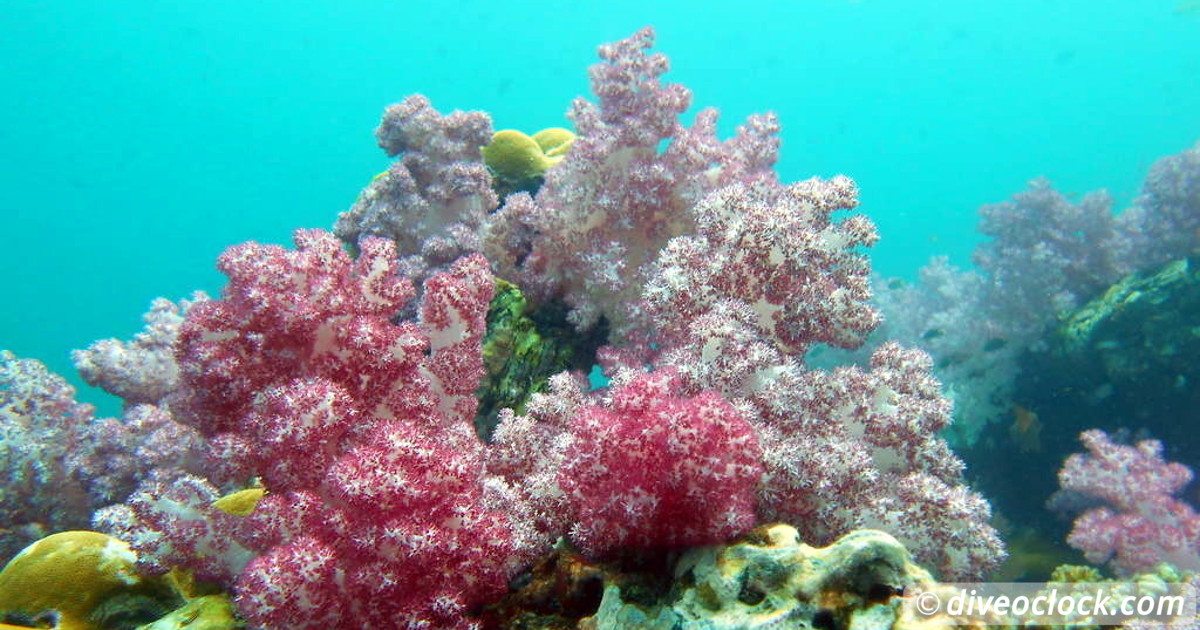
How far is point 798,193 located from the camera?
4.07 m

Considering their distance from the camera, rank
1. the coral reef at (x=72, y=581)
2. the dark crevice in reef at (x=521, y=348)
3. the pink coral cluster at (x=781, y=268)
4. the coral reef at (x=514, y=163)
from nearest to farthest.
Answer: the coral reef at (x=72, y=581) → the pink coral cluster at (x=781, y=268) → the dark crevice in reef at (x=521, y=348) → the coral reef at (x=514, y=163)

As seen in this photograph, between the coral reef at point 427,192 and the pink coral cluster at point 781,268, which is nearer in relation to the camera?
the pink coral cluster at point 781,268

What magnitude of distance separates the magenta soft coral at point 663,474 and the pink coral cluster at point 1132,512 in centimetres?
720

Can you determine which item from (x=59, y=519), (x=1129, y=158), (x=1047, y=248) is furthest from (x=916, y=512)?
(x=1129, y=158)

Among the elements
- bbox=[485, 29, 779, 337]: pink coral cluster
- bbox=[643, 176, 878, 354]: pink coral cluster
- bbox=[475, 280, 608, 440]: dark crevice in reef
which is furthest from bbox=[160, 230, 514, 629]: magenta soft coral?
bbox=[485, 29, 779, 337]: pink coral cluster

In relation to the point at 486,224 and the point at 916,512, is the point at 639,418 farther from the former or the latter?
the point at 486,224

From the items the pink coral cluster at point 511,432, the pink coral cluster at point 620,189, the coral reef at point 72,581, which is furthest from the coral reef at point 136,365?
the pink coral cluster at point 620,189

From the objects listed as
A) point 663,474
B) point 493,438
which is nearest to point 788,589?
point 663,474

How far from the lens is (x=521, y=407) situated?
18.2 ft

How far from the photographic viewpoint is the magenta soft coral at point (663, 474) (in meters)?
2.46

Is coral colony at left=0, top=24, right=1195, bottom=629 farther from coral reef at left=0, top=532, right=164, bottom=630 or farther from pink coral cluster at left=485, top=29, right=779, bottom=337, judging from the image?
coral reef at left=0, top=532, right=164, bottom=630

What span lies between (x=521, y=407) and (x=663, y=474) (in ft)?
10.6

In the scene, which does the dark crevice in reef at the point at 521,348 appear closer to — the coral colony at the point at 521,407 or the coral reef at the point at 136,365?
the coral colony at the point at 521,407

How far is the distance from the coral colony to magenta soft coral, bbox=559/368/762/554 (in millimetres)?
10
